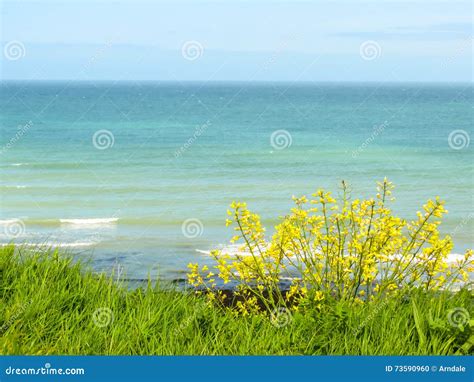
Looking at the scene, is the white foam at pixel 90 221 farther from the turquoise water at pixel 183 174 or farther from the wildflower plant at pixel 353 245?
the wildflower plant at pixel 353 245

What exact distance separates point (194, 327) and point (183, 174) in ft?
74.1

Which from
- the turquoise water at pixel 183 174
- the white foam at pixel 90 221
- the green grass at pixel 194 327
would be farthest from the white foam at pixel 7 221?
the green grass at pixel 194 327

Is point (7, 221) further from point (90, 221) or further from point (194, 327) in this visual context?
point (194, 327)

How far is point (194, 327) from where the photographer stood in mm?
5543

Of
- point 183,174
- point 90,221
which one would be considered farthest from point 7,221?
point 183,174

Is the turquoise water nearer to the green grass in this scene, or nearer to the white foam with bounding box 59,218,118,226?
the white foam with bounding box 59,218,118,226

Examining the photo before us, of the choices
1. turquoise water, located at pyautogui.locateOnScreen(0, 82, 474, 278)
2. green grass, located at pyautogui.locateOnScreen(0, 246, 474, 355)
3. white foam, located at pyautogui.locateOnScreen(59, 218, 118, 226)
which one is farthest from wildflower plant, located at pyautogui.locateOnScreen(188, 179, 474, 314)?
white foam, located at pyautogui.locateOnScreen(59, 218, 118, 226)

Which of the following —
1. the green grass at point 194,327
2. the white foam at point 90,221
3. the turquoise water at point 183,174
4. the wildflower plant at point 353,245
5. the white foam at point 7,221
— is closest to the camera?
the green grass at point 194,327

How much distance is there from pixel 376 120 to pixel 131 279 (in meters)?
52.2

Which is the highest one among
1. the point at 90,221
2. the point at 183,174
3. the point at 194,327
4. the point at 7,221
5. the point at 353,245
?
the point at 183,174

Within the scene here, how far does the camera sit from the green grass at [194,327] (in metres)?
5.07

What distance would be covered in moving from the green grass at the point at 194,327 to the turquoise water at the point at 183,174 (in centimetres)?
545

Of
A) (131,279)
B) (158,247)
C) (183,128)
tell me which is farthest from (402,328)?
(183,128)

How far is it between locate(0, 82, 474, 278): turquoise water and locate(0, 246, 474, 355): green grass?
5452 mm
